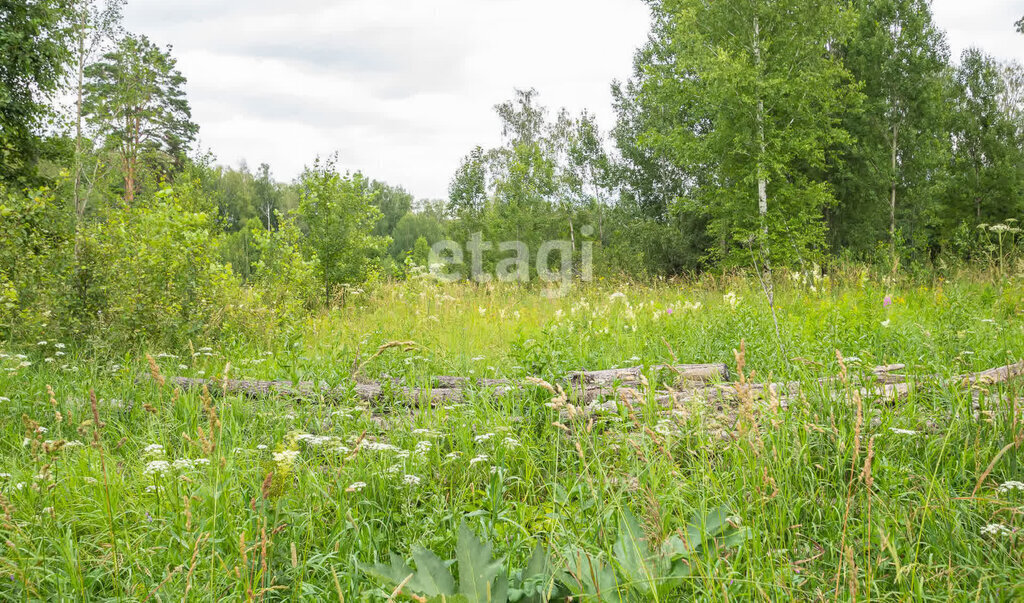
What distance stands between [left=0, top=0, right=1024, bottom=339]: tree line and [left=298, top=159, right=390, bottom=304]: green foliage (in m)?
0.05

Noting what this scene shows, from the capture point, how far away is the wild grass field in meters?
1.33

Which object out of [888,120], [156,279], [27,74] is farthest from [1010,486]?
[888,120]

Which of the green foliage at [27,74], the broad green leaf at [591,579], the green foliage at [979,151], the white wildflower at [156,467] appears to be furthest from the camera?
the green foliage at [979,151]

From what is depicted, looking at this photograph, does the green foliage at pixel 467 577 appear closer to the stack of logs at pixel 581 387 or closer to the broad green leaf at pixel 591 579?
the broad green leaf at pixel 591 579

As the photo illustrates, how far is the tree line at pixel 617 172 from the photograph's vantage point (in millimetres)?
6012

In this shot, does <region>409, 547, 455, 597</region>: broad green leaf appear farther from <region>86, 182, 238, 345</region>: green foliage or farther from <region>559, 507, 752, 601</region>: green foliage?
<region>86, 182, 238, 345</region>: green foliage

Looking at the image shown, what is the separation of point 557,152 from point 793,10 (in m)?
14.2

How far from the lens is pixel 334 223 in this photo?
11.5 metres

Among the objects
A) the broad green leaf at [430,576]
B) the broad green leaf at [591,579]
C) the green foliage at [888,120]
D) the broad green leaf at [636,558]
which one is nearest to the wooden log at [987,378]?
the broad green leaf at [636,558]

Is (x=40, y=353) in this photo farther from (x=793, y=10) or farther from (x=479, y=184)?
(x=479, y=184)

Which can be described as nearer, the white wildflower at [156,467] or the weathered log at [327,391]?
the white wildflower at [156,467]

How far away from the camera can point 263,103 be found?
71.4m

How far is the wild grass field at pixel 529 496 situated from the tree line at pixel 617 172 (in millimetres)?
989

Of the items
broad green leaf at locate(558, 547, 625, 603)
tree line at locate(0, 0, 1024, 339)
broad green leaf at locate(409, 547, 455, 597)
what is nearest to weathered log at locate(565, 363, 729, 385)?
tree line at locate(0, 0, 1024, 339)
